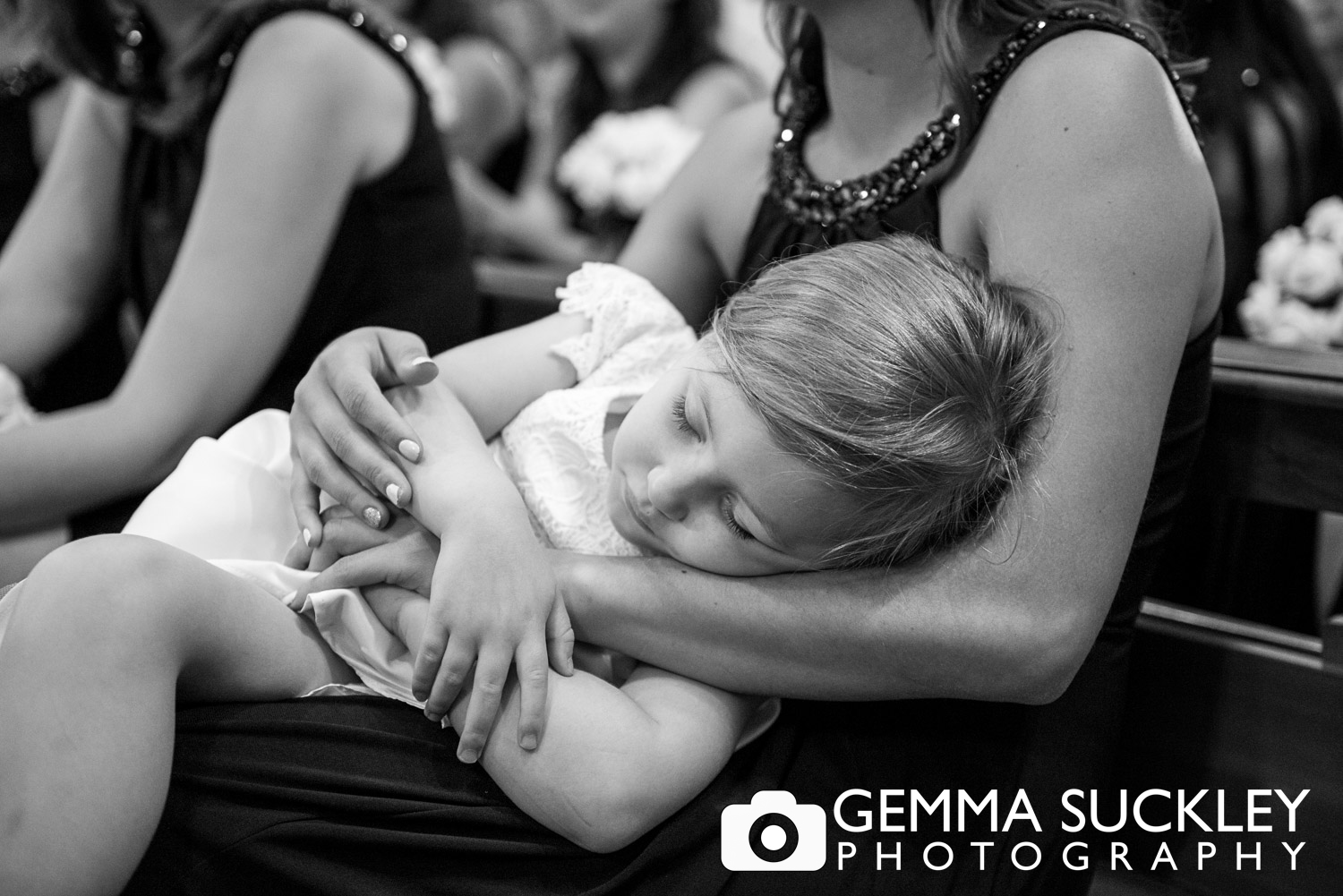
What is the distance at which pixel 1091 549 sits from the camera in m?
1.14

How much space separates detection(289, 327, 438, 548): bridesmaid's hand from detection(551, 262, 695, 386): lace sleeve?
20 cm

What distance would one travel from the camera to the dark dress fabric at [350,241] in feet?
6.15

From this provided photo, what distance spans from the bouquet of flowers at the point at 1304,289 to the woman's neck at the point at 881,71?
3.62 feet

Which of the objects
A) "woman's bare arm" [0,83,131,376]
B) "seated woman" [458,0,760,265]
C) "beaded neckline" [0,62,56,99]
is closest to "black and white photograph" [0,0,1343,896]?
"woman's bare arm" [0,83,131,376]

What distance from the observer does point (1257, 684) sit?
149cm

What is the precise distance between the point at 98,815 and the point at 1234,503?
178cm

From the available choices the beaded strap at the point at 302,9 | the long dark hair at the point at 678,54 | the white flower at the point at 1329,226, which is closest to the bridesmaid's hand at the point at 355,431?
the beaded strap at the point at 302,9

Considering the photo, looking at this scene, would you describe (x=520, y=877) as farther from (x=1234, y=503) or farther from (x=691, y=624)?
(x=1234, y=503)

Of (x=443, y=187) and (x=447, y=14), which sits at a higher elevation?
(x=443, y=187)

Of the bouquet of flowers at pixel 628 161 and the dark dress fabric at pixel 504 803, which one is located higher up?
the dark dress fabric at pixel 504 803

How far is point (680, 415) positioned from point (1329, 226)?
63.5 inches

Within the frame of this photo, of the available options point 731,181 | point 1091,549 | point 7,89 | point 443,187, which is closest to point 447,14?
point 7,89

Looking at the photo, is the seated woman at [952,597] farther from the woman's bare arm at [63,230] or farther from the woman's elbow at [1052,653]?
the woman's bare arm at [63,230]

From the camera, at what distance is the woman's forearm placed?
44.6 inches
